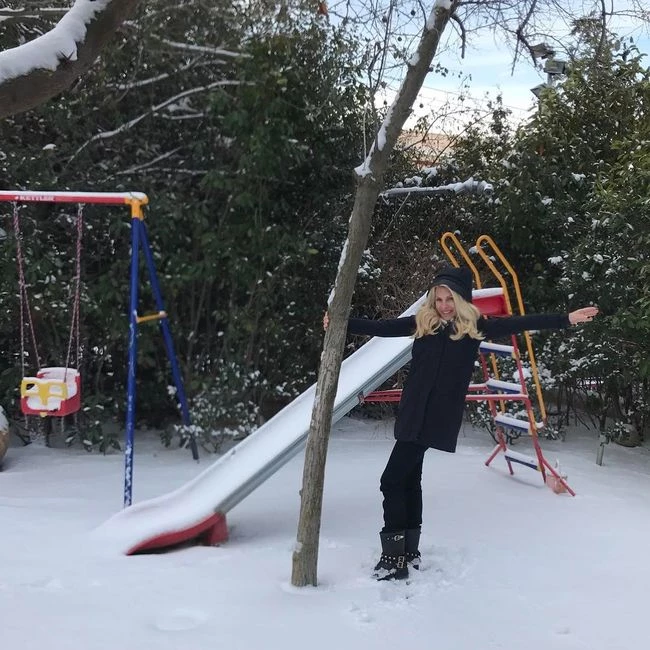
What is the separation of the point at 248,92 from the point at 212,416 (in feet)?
9.10

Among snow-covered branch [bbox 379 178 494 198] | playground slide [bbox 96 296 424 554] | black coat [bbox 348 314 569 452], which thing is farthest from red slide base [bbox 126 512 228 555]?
snow-covered branch [bbox 379 178 494 198]

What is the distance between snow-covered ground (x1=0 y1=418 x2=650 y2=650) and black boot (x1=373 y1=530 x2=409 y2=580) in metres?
0.07

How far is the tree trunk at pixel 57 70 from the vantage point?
117 inches

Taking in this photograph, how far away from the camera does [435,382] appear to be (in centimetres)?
330

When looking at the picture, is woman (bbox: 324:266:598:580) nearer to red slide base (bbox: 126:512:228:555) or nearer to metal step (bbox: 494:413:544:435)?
red slide base (bbox: 126:512:228:555)

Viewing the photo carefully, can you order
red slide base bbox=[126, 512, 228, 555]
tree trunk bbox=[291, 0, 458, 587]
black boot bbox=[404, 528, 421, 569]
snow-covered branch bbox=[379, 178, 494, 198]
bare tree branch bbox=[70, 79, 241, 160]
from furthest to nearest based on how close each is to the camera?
snow-covered branch bbox=[379, 178, 494, 198] → bare tree branch bbox=[70, 79, 241, 160] → red slide base bbox=[126, 512, 228, 555] → black boot bbox=[404, 528, 421, 569] → tree trunk bbox=[291, 0, 458, 587]

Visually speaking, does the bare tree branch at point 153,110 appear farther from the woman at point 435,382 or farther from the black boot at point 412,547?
the black boot at point 412,547

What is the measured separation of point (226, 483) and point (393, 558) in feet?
3.71

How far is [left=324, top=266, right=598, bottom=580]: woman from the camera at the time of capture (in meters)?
3.28

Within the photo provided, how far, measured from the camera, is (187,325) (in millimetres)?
6391

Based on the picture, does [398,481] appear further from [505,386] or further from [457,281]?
[505,386]

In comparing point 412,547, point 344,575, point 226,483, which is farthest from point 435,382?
point 226,483

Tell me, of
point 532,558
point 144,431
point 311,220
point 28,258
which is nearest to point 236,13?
point 311,220

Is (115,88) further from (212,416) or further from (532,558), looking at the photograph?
(532,558)
